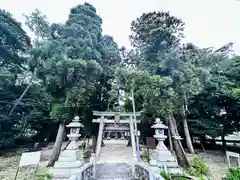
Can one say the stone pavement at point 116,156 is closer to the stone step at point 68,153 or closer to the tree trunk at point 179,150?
the tree trunk at point 179,150

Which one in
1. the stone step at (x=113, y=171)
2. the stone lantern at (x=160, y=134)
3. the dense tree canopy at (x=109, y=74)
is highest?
the dense tree canopy at (x=109, y=74)

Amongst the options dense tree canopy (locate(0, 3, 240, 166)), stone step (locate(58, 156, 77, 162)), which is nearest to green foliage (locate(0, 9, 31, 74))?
dense tree canopy (locate(0, 3, 240, 166))

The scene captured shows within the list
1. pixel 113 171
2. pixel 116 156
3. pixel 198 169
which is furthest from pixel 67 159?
pixel 198 169

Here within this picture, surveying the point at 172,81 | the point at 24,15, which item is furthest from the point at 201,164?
the point at 24,15

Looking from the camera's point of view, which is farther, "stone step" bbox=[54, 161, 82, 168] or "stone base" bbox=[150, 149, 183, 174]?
"stone base" bbox=[150, 149, 183, 174]

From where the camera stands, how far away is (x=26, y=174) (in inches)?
292

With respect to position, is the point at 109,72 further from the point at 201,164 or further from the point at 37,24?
the point at 201,164

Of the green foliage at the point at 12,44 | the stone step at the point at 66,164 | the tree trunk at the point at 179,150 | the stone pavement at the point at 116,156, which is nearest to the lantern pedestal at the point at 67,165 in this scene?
the stone step at the point at 66,164

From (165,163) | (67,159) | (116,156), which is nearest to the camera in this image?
(67,159)

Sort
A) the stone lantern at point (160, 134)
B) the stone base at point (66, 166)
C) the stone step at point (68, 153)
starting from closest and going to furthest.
→ the stone base at point (66, 166)
the stone step at point (68, 153)
the stone lantern at point (160, 134)

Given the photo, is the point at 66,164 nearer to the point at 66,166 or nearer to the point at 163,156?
the point at 66,166

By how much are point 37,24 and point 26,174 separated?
10.9m

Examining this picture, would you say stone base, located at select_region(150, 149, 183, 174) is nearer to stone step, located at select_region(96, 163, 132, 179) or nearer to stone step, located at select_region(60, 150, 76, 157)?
stone step, located at select_region(96, 163, 132, 179)

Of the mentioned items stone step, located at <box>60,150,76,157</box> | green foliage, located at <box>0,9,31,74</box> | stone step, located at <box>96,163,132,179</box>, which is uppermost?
green foliage, located at <box>0,9,31,74</box>
